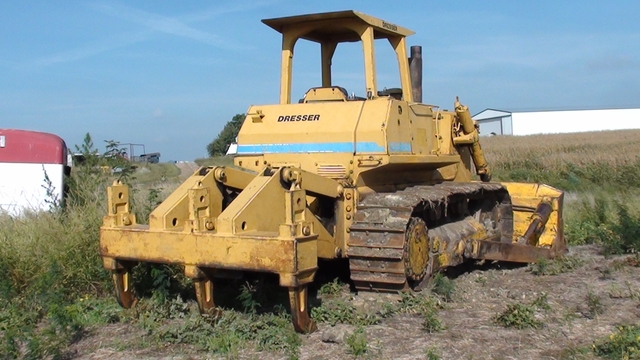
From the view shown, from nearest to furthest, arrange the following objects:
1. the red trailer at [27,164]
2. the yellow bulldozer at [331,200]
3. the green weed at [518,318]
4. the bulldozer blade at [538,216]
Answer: the yellow bulldozer at [331,200] → the green weed at [518,318] → the bulldozer blade at [538,216] → the red trailer at [27,164]

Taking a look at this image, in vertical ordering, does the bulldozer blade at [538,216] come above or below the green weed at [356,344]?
above

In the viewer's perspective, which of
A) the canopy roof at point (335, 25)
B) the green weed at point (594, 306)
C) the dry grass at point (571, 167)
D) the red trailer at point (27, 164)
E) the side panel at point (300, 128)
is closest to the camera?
the green weed at point (594, 306)

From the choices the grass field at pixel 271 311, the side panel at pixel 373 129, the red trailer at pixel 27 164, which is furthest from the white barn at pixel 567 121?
the side panel at pixel 373 129

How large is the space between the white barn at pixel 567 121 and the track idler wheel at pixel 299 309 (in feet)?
239

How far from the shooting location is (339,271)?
8.16 m

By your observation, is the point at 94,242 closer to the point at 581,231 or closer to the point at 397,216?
the point at 397,216

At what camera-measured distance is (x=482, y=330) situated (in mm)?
5883

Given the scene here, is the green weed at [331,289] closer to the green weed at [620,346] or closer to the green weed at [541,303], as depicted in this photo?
the green weed at [541,303]

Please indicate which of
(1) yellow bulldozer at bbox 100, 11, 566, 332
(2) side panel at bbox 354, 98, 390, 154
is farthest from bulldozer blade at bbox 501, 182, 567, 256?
(2) side panel at bbox 354, 98, 390, 154

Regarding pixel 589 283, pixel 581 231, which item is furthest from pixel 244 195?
pixel 581 231

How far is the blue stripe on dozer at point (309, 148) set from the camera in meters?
7.05

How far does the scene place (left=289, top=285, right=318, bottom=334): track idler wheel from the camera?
555 cm

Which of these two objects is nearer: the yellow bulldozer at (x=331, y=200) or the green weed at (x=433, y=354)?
the green weed at (x=433, y=354)

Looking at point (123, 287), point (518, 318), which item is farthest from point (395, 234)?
point (123, 287)
